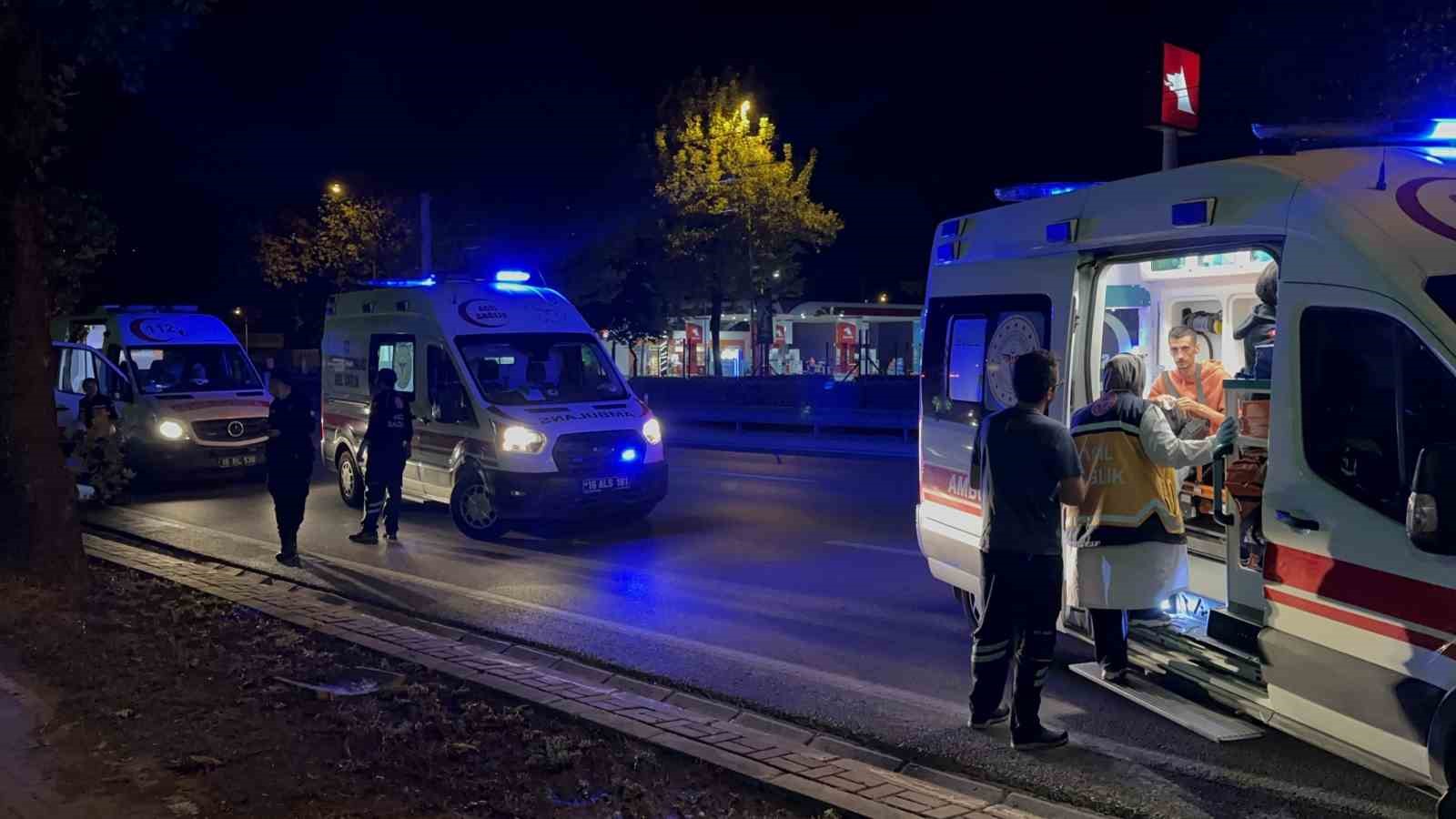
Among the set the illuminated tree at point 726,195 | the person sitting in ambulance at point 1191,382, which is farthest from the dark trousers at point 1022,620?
the illuminated tree at point 726,195

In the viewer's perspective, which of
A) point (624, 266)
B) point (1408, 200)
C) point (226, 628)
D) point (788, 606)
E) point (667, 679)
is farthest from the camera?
point (624, 266)

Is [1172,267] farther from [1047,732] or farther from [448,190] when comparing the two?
[448,190]

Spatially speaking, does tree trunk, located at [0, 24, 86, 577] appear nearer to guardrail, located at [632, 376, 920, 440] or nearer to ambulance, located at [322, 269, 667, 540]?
ambulance, located at [322, 269, 667, 540]

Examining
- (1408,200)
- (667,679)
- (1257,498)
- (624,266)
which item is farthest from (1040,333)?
(624,266)

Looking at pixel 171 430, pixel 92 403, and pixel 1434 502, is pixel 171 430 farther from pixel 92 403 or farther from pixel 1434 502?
pixel 1434 502

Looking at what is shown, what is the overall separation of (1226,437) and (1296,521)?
128cm

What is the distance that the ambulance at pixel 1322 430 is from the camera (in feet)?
13.8

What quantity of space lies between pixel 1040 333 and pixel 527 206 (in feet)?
87.0

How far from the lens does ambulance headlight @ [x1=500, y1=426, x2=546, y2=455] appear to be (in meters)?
11.1

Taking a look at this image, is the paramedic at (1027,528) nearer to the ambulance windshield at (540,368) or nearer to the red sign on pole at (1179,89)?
the ambulance windshield at (540,368)

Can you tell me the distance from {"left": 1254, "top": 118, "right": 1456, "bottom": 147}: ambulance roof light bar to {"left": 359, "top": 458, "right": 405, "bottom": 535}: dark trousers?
8.35 meters

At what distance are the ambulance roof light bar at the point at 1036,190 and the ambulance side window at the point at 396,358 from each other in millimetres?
6757

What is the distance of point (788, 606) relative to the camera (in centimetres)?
873

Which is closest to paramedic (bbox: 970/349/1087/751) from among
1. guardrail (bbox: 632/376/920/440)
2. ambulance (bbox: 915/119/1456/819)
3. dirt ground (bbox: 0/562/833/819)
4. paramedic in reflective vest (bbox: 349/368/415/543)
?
ambulance (bbox: 915/119/1456/819)
